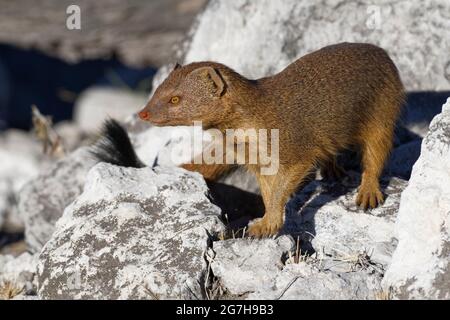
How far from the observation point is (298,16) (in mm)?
6914

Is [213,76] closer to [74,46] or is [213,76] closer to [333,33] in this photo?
[333,33]

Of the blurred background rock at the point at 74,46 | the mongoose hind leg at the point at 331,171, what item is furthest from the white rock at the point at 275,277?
the blurred background rock at the point at 74,46

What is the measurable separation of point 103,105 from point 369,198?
5.81 m

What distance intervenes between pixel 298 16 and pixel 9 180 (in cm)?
349

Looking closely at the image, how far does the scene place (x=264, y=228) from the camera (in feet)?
16.4

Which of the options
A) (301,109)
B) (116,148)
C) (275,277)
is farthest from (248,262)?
(116,148)

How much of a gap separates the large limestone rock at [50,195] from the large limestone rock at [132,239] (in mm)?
1398

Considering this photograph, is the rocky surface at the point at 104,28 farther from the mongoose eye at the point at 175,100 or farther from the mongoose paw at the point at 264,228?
the mongoose paw at the point at 264,228

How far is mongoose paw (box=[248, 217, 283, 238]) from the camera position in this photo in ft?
16.3

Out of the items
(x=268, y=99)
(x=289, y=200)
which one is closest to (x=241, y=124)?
(x=268, y=99)

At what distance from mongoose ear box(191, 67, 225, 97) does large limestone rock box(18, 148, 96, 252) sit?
6.02ft

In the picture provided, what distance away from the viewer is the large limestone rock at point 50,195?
6.52 m

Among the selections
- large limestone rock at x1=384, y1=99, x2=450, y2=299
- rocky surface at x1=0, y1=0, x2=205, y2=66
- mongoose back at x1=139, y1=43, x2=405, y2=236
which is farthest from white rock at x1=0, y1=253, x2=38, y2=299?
rocky surface at x1=0, y1=0, x2=205, y2=66

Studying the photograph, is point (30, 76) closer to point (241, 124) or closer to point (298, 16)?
point (298, 16)
